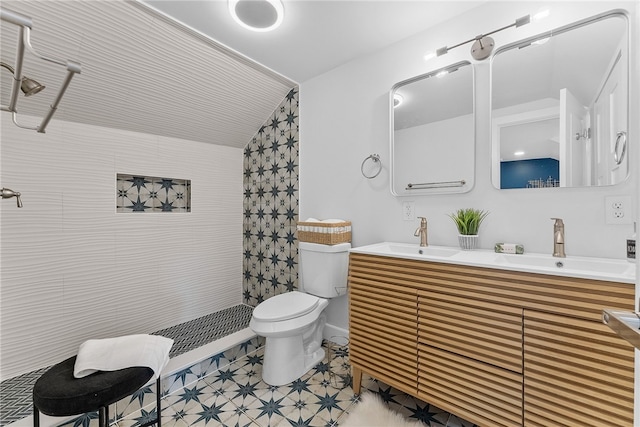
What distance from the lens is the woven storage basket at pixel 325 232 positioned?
83.8 inches

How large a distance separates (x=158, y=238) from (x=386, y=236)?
197 centimetres

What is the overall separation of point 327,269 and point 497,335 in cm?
116

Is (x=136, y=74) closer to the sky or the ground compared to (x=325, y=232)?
closer to the sky

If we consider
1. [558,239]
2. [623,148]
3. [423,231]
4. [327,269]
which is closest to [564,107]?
[623,148]

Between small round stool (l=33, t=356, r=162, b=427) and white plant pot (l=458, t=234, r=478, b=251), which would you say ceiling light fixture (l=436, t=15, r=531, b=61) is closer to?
white plant pot (l=458, t=234, r=478, b=251)

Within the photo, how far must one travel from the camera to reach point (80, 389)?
110 centimetres

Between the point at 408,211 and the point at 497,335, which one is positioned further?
the point at 408,211

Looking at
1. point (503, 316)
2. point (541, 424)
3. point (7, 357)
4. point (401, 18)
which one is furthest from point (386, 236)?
point (7, 357)

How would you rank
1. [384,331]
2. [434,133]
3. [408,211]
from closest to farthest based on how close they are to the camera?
1. [384,331]
2. [434,133]
3. [408,211]

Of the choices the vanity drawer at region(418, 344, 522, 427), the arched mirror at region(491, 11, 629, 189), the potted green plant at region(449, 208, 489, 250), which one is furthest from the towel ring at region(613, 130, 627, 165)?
the vanity drawer at region(418, 344, 522, 427)

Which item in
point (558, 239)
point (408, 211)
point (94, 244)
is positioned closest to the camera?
point (558, 239)

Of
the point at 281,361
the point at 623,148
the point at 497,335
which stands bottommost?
the point at 281,361

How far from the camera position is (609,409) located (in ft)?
3.27

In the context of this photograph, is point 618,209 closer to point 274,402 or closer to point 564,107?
point 564,107
